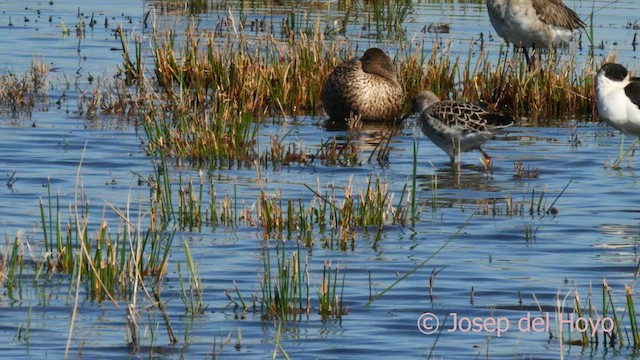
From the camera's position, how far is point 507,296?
8.50 meters

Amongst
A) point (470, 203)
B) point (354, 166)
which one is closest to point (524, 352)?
point (470, 203)

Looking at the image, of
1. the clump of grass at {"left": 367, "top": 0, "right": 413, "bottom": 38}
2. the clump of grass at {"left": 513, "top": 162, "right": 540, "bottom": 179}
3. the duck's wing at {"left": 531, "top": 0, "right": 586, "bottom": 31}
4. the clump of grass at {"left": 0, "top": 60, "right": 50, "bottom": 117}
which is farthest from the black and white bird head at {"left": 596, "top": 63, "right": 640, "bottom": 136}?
the clump of grass at {"left": 367, "top": 0, "right": 413, "bottom": 38}

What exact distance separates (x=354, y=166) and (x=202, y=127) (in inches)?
58.3

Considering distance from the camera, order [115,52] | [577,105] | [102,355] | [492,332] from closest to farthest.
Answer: [102,355], [492,332], [577,105], [115,52]

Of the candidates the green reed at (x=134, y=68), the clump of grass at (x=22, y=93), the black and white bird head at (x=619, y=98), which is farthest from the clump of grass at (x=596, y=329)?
the green reed at (x=134, y=68)

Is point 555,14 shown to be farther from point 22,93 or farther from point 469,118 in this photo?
point 22,93

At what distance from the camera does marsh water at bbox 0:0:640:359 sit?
24.4 feet

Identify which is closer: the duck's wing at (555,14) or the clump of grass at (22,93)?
the clump of grass at (22,93)

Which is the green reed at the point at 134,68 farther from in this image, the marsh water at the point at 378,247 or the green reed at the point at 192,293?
the green reed at the point at 192,293

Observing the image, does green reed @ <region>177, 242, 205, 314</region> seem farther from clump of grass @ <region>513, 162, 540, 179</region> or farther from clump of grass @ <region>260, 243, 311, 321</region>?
clump of grass @ <region>513, 162, 540, 179</region>

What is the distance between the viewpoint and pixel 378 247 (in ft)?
32.2

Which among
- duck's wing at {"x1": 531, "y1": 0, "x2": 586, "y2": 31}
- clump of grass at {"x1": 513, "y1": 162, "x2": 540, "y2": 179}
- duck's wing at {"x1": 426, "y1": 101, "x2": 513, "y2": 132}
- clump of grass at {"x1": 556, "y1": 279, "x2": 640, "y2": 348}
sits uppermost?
duck's wing at {"x1": 531, "y1": 0, "x2": 586, "y2": 31}

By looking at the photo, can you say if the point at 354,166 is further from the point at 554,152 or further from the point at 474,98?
the point at 474,98

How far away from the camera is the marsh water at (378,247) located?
24.4 ft
